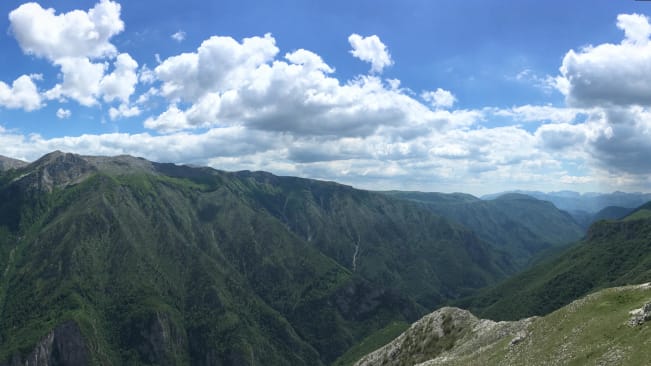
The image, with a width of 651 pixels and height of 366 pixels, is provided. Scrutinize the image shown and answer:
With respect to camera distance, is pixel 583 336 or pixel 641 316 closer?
pixel 641 316

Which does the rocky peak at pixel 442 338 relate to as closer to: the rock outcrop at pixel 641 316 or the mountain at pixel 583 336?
the mountain at pixel 583 336

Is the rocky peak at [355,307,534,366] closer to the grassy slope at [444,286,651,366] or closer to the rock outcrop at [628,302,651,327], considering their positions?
the grassy slope at [444,286,651,366]

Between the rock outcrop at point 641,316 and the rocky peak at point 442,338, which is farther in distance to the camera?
the rocky peak at point 442,338

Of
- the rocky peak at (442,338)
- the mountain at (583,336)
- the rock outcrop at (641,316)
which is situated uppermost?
the rock outcrop at (641,316)

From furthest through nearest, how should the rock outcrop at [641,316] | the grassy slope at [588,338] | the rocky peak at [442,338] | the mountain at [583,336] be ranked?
the rocky peak at [442,338]
the rock outcrop at [641,316]
the mountain at [583,336]
the grassy slope at [588,338]

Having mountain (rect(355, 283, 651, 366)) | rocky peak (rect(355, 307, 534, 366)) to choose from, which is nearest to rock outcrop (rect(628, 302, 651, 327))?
mountain (rect(355, 283, 651, 366))

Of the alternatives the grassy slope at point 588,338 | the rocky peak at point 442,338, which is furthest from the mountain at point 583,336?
the rocky peak at point 442,338

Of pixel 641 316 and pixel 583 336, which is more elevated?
pixel 641 316

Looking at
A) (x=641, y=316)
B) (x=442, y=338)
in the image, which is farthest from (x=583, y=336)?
(x=442, y=338)

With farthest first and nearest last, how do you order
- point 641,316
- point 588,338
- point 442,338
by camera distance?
point 442,338
point 588,338
point 641,316

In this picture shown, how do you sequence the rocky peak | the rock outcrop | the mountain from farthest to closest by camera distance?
the rocky peak < the rock outcrop < the mountain

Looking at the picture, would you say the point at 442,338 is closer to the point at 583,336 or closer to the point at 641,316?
the point at 583,336

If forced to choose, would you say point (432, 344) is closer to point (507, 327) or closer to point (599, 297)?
point (507, 327)

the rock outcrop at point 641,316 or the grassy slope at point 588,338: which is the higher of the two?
the rock outcrop at point 641,316
